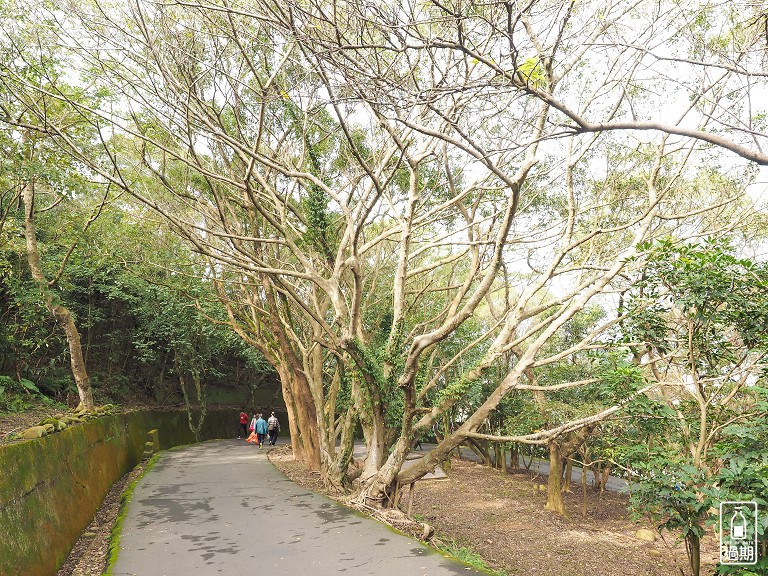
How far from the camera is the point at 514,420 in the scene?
14.2 meters

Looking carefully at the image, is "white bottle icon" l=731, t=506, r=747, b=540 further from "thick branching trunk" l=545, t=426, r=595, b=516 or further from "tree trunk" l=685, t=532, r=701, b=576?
"thick branching trunk" l=545, t=426, r=595, b=516

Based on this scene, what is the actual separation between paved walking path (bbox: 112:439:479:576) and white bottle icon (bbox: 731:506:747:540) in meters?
2.67

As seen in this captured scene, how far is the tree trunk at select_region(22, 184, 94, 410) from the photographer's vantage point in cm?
974

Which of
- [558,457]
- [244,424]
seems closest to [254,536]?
[558,457]

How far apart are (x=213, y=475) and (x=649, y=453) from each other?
10.4 metres

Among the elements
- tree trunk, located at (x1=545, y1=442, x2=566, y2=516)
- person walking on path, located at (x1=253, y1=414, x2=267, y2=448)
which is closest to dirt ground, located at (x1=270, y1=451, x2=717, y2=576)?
tree trunk, located at (x1=545, y1=442, x2=566, y2=516)

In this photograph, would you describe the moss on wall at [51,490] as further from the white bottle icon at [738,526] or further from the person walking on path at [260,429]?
the person walking on path at [260,429]

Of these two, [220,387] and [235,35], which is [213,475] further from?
[220,387]

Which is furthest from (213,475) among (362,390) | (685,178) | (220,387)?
(220,387)

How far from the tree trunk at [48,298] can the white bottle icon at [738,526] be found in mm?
10589

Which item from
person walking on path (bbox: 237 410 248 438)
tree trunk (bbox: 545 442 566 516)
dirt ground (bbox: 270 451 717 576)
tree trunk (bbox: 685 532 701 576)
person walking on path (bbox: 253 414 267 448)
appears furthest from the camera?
person walking on path (bbox: 237 410 248 438)

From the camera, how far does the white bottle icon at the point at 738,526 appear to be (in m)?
4.33

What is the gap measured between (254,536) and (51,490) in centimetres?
266

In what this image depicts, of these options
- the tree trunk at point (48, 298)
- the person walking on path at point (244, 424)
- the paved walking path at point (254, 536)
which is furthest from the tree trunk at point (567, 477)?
the person walking on path at point (244, 424)
